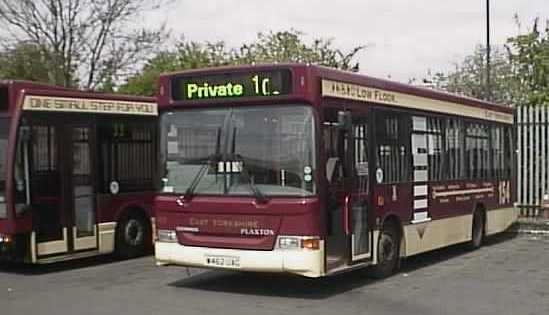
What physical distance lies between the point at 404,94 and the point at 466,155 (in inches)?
115

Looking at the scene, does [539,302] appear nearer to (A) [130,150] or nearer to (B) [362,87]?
(B) [362,87]

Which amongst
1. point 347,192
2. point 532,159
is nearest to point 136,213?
point 347,192

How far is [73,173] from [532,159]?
36.5ft

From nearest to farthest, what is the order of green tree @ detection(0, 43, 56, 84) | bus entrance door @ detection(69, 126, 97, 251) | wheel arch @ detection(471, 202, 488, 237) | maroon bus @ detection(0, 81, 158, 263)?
maroon bus @ detection(0, 81, 158, 263) < bus entrance door @ detection(69, 126, 97, 251) < wheel arch @ detection(471, 202, 488, 237) < green tree @ detection(0, 43, 56, 84)

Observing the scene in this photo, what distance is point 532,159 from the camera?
67.7 ft

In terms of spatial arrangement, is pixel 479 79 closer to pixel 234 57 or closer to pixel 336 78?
pixel 234 57

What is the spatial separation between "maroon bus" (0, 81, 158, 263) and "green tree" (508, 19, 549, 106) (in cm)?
1903

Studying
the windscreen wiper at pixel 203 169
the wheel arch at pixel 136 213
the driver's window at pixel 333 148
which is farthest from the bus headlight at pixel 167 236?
the wheel arch at pixel 136 213

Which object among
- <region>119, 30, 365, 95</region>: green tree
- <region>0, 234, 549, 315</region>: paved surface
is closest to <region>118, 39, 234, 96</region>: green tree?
<region>119, 30, 365, 95</region>: green tree

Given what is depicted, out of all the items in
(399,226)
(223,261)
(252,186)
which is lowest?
(223,261)

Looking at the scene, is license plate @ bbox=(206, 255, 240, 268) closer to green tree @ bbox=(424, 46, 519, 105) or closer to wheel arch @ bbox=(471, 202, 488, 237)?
wheel arch @ bbox=(471, 202, 488, 237)

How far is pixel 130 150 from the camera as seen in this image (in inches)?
633

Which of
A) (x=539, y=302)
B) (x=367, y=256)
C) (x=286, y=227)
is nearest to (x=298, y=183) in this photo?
(x=286, y=227)

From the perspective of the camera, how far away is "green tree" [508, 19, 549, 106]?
105 ft
